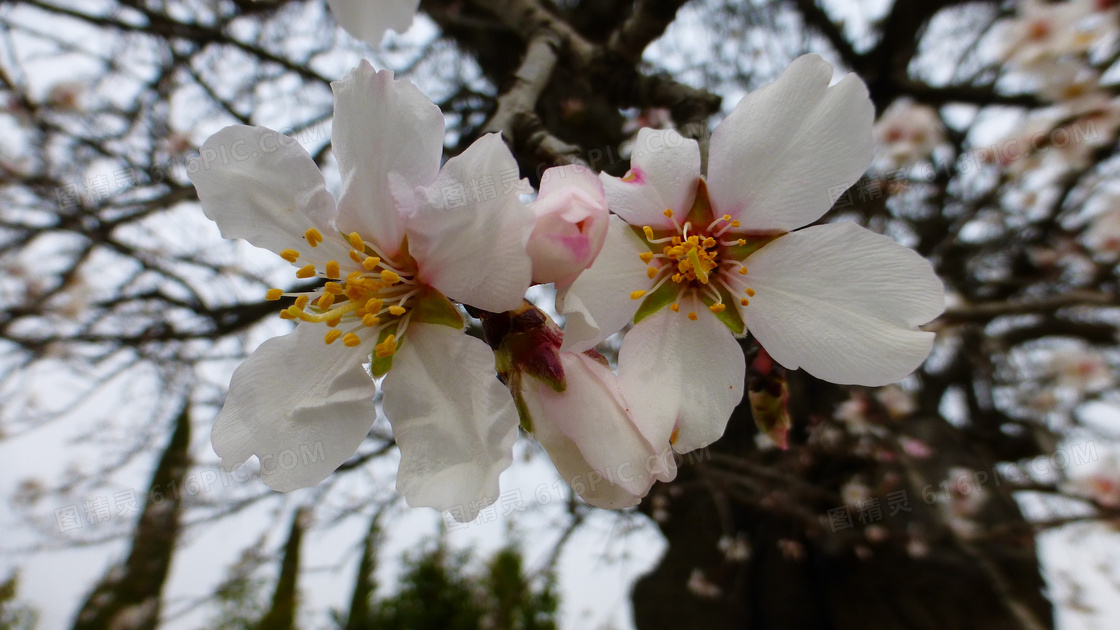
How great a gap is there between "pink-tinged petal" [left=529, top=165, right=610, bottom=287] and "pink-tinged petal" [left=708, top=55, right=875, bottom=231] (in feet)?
0.64

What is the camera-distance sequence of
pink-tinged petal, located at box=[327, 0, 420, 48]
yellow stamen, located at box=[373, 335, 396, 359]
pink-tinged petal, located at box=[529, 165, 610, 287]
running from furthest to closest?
pink-tinged petal, located at box=[327, 0, 420, 48]
yellow stamen, located at box=[373, 335, 396, 359]
pink-tinged petal, located at box=[529, 165, 610, 287]

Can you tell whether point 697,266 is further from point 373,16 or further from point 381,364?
point 373,16

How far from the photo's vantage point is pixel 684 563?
3279 mm

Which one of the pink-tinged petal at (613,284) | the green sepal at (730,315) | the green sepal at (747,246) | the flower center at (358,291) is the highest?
the flower center at (358,291)

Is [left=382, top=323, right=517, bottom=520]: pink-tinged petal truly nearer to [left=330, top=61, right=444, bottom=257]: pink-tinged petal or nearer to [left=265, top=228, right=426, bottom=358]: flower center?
[left=265, top=228, right=426, bottom=358]: flower center

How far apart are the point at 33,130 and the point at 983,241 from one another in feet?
15.7

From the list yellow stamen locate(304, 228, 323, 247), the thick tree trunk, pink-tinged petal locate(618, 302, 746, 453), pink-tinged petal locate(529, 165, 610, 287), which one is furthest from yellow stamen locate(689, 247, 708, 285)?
the thick tree trunk

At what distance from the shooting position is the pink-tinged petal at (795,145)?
1.75 ft

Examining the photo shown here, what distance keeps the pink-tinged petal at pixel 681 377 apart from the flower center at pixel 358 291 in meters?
0.22

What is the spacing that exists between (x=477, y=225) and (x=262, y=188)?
253 mm

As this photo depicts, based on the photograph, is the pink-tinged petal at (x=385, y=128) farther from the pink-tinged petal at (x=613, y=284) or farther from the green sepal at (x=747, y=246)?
the green sepal at (x=747, y=246)

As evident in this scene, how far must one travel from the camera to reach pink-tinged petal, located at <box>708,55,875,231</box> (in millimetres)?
533

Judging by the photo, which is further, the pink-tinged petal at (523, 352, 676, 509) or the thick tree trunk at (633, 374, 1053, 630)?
the thick tree trunk at (633, 374, 1053, 630)

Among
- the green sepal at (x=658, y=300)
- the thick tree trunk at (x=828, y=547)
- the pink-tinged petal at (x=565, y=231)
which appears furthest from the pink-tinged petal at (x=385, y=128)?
the thick tree trunk at (x=828, y=547)
